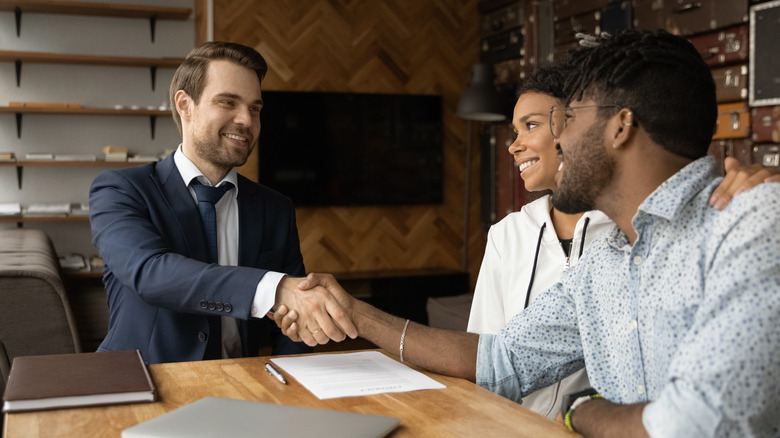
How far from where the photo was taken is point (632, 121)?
1.25 metres

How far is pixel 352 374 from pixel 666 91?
750 mm

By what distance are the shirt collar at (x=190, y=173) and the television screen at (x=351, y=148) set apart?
3.39 metres

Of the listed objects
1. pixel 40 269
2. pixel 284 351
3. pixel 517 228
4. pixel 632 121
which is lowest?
pixel 284 351

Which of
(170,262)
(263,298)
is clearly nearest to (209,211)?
(170,262)

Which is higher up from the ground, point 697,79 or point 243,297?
point 697,79

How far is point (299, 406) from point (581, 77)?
0.76 m

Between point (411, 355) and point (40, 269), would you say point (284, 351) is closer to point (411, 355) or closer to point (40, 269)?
point (411, 355)

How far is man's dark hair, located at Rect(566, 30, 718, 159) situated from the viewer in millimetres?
1235

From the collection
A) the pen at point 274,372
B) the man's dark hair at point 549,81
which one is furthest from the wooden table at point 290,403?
the man's dark hair at point 549,81

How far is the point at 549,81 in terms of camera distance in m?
2.03

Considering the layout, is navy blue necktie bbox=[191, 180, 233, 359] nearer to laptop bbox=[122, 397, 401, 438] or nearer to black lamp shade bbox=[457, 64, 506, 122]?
laptop bbox=[122, 397, 401, 438]

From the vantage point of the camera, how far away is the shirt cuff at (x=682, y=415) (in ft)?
3.05

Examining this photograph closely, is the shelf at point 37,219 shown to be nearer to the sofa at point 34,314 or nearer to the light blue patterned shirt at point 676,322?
the sofa at point 34,314

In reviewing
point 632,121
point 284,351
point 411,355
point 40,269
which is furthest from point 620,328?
point 40,269
